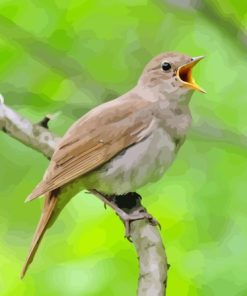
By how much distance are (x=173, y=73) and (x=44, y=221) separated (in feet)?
0.64

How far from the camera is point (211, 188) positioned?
150 cm

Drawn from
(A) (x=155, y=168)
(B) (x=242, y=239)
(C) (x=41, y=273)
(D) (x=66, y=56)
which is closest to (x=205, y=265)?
(B) (x=242, y=239)

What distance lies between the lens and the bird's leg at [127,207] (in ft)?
3.63

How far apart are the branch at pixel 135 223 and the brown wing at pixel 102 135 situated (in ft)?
0.16

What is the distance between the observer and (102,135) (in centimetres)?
106

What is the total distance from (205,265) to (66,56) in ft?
1.14

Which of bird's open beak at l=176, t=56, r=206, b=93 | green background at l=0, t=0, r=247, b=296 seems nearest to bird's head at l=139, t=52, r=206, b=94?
bird's open beak at l=176, t=56, r=206, b=93

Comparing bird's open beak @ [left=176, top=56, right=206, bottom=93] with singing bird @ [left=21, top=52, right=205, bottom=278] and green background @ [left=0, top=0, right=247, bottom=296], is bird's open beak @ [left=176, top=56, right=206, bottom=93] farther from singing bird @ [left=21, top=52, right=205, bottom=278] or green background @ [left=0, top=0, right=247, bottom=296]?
green background @ [left=0, top=0, right=247, bottom=296]

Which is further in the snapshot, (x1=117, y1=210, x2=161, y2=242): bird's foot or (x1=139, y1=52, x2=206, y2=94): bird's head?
(x1=117, y1=210, x2=161, y2=242): bird's foot

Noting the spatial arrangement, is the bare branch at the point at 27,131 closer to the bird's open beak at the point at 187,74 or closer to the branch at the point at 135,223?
the branch at the point at 135,223

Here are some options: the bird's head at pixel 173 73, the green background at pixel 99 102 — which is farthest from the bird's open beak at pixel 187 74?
the green background at pixel 99 102

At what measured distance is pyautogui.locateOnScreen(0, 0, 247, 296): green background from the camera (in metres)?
1.41

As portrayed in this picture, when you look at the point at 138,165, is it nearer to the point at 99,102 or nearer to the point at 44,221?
the point at 44,221

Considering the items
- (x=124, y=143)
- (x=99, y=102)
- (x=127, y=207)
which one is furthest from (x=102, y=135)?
(x=99, y=102)
